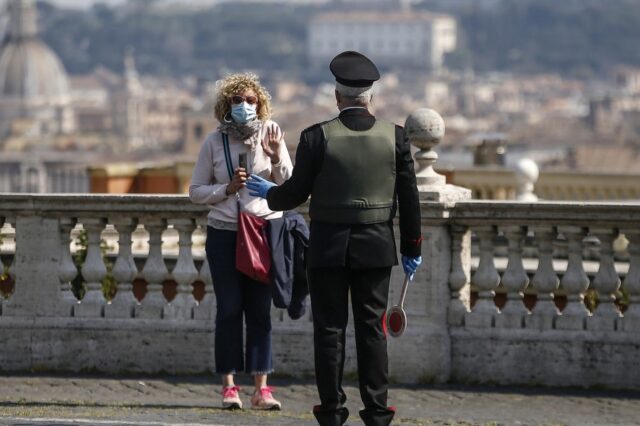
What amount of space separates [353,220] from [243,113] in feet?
2.88

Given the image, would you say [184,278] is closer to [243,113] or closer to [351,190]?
[243,113]

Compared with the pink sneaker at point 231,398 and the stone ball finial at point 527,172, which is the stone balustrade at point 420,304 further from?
the stone ball finial at point 527,172

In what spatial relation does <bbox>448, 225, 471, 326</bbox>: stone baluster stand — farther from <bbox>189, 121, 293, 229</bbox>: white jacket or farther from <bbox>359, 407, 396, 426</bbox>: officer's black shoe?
<bbox>359, 407, 396, 426</bbox>: officer's black shoe

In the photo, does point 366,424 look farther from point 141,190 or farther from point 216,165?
point 141,190

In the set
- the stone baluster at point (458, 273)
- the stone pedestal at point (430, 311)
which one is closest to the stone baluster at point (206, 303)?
the stone pedestal at point (430, 311)

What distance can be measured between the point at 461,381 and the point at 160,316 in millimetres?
1301

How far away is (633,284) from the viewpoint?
8156 millimetres

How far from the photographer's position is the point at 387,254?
6.72 meters

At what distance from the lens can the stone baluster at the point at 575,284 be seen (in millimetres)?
8156

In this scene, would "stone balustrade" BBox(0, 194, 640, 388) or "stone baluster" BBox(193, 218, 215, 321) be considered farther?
"stone baluster" BBox(193, 218, 215, 321)

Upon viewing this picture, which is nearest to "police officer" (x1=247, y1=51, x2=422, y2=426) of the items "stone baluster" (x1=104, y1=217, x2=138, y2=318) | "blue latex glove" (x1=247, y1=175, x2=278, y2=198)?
"blue latex glove" (x1=247, y1=175, x2=278, y2=198)

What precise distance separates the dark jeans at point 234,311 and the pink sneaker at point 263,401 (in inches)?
3.0

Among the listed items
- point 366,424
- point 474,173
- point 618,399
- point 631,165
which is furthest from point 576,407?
point 631,165

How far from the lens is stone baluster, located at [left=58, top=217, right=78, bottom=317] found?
8508 millimetres
